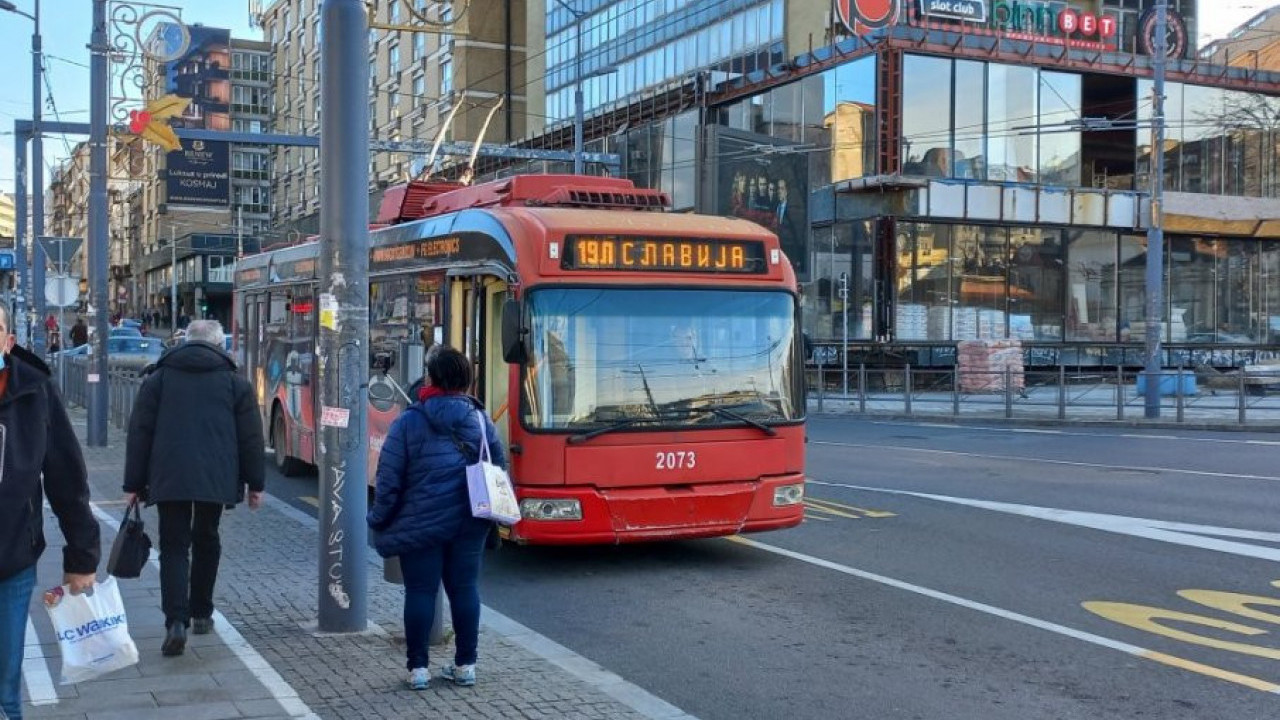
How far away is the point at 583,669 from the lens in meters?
6.55

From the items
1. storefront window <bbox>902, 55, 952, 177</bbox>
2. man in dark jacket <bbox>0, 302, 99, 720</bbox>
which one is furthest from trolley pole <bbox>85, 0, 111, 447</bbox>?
storefront window <bbox>902, 55, 952, 177</bbox>

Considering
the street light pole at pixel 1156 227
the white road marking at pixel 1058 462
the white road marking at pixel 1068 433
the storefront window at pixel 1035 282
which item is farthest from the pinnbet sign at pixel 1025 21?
the white road marking at pixel 1058 462

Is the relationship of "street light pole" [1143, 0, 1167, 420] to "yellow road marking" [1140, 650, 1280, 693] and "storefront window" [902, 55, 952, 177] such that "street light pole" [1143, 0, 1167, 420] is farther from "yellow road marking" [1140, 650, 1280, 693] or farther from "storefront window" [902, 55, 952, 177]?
"yellow road marking" [1140, 650, 1280, 693]

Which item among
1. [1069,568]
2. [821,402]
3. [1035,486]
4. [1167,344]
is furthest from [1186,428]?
[1167,344]

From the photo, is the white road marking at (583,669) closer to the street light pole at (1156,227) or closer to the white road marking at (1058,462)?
the white road marking at (1058,462)

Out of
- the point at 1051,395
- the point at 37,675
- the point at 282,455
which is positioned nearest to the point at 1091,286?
the point at 1051,395

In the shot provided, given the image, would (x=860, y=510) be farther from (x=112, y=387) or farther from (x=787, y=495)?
(x=112, y=387)

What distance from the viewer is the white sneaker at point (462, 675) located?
19.9 feet

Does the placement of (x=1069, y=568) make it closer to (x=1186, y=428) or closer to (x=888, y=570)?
(x=888, y=570)

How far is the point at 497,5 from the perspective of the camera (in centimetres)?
6316

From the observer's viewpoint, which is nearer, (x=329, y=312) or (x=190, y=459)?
(x=190, y=459)

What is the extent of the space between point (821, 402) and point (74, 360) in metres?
17.2

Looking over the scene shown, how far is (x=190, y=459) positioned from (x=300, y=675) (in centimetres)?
127

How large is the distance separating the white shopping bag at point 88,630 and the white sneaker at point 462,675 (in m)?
2.01
